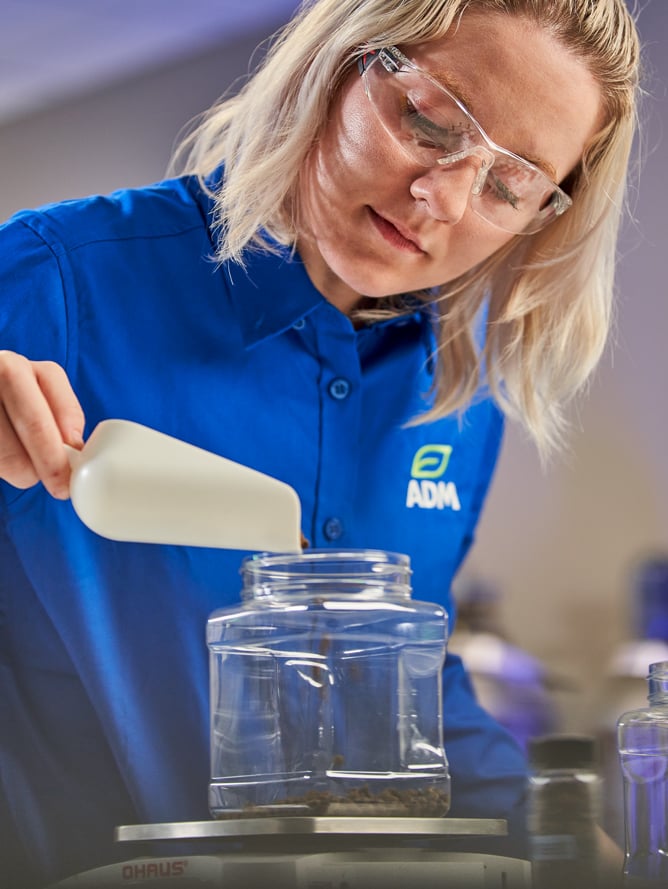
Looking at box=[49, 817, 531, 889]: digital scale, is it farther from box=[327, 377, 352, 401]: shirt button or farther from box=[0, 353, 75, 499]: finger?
box=[327, 377, 352, 401]: shirt button

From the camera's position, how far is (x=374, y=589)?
1175 millimetres

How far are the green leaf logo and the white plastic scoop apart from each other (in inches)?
23.0

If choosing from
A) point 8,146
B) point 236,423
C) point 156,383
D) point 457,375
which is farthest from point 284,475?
point 8,146

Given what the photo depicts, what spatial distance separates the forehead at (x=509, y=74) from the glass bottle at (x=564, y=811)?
66 centimetres

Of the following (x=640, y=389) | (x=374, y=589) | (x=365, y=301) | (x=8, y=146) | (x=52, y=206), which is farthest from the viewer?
(x=640, y=389)

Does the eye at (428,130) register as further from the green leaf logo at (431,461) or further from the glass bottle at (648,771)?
the glass bottle at (648,771)

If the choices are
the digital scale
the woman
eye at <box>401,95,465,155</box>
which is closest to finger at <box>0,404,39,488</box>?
the woman

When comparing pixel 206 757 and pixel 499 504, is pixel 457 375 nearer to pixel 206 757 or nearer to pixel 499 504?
pixel 206 757

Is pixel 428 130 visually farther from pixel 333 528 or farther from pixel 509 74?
pixel 333 528

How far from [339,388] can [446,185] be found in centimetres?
31

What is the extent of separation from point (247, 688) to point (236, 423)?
0.34m

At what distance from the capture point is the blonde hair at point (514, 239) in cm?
123

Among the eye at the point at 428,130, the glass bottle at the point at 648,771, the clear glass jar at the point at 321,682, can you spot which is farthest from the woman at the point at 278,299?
the glass bottle at the point at 648,771

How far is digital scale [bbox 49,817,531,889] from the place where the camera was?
0.83 m
